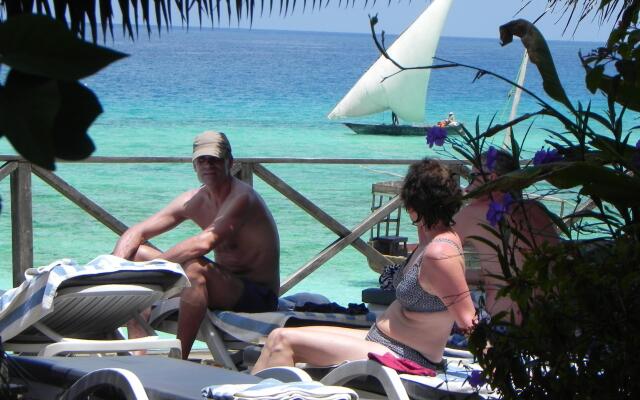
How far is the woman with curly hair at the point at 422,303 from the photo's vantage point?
3.52 meters

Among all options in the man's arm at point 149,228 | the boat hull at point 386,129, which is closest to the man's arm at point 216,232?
the man's arm at point 149,228

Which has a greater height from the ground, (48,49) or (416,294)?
(48,49)

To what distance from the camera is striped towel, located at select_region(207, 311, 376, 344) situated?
15.2ft

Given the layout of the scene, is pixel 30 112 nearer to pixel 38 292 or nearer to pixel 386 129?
pixel 38 292

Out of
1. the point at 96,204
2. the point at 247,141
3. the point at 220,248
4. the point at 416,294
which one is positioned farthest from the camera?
the point at 247,141

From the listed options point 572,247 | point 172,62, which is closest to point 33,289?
point 572,247

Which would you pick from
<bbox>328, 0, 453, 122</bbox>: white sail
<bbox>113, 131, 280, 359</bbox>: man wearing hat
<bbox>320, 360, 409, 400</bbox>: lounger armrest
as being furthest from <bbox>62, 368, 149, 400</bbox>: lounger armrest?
<bbox>328, 0, 453, 122</bbox>: white sail

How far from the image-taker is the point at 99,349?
431cm

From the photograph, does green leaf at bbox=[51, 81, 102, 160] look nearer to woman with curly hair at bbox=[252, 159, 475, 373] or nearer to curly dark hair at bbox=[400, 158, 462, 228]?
woman with curly hair at bbox=[252, 159, 475, 373]

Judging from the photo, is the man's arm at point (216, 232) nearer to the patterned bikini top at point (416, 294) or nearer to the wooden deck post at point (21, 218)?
the wooden deck post at point (21, 218)

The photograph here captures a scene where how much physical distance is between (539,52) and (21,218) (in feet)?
13.8

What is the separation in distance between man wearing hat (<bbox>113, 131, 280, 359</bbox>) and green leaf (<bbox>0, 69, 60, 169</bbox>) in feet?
13.9

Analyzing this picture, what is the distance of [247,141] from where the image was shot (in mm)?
36250

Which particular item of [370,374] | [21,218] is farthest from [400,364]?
[21,218]
